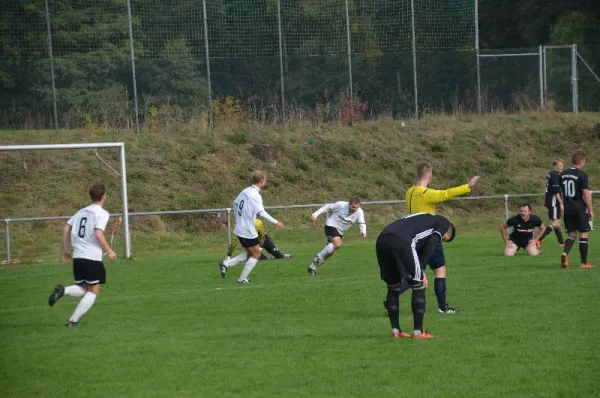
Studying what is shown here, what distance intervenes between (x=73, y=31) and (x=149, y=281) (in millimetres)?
15996

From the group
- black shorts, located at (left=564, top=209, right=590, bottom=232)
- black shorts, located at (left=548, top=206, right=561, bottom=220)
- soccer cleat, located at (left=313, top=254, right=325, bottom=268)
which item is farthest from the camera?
black shorts, located at (left=548, top=206, right=561, bottom=220)

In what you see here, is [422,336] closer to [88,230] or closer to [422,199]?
[422,199]

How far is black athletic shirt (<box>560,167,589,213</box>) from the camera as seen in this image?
17.8 metres

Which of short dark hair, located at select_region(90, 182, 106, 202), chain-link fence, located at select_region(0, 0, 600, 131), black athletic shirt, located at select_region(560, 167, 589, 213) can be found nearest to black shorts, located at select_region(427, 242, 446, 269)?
short dark hair, located at select_region(90, 182, 106, 202)

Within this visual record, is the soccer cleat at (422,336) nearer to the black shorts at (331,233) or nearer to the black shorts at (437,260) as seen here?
the black shorts at (437,260)

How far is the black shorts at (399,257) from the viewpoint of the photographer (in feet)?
35.6

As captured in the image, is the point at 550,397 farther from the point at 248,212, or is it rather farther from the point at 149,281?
the point at 149,281

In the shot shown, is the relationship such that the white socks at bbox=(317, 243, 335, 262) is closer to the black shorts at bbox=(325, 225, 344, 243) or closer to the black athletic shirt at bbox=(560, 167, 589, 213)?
the black shorts at bbox=(325, 225, 344, 243)

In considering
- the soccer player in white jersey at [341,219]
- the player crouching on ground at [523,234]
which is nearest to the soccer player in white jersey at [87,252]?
the soccer player in white jersey at [341,219]

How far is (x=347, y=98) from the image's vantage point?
35.9 m

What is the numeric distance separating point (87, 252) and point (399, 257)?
4.16 m

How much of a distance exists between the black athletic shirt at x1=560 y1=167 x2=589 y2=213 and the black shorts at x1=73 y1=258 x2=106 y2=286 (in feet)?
29.4

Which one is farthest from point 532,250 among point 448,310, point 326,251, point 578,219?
point 448,310

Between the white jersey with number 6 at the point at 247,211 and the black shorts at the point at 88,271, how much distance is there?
4.78 m
